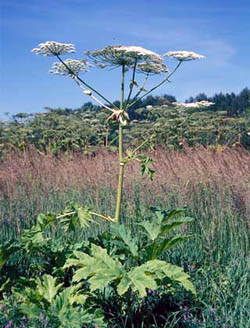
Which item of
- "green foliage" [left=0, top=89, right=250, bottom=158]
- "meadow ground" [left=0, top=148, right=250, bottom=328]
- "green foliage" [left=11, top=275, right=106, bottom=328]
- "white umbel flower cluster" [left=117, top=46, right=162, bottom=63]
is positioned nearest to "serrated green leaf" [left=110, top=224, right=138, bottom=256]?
"green foliage" [left=11, top=275, right=106, bottom=328]

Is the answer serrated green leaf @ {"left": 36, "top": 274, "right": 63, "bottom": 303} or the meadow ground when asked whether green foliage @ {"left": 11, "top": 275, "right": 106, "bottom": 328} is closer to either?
serrated green leaf @ {"left": 36, "top": 274, "right": 63, "bottom": 303}

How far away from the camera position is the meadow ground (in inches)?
127

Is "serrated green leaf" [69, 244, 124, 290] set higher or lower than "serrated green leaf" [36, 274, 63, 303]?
higher

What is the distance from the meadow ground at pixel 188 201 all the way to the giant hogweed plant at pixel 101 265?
0.34 m

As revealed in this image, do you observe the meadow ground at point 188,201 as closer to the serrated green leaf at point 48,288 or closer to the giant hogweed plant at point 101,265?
the giant hogweed plant at point 101,265

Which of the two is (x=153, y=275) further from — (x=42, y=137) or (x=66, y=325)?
(x=42, y=137)

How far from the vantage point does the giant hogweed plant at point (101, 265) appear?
8.57ft

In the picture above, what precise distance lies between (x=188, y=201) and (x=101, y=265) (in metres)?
2.59

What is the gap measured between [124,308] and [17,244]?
0.77 m

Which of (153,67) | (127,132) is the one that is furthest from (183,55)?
(127,132)

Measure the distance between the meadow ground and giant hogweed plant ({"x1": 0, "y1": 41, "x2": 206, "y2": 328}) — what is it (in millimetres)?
344

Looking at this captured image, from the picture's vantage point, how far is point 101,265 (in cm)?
268

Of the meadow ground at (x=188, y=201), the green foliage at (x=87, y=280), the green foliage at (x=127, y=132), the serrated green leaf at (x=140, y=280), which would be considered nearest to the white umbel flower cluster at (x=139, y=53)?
the green foliage at (x=87, y=280)

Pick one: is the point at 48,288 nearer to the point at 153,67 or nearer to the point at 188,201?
the point at 153,67
